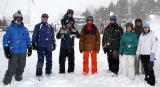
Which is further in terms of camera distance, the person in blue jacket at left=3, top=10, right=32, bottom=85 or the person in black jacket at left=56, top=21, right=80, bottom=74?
the person in black jacket at left=56, top=21, right=80, bottom=74

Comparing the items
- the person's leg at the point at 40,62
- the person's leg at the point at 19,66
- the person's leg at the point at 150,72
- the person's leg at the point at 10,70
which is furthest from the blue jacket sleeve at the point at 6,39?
the person's leg at the point at 150,72

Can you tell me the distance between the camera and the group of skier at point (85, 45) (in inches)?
457

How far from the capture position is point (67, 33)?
13.1 m

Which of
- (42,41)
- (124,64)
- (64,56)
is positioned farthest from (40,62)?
(124,64)

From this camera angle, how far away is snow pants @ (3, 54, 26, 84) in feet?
37.2

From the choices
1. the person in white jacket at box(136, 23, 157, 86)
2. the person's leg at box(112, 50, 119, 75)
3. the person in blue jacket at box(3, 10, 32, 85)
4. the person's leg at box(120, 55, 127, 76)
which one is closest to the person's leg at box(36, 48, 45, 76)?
the person in blue jacket at box(3, 10, 32, 85)

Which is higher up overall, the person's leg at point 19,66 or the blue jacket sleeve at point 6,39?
the blue jacket sleeve at point 6,39

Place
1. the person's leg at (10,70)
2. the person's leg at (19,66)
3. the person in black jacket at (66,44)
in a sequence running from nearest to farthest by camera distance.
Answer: the person's leg at (10,70) < the person's leg at (19,66) < the person in black jacket at (66,44)

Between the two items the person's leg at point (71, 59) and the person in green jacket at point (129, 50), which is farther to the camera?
the person's leg at point (71, 59)

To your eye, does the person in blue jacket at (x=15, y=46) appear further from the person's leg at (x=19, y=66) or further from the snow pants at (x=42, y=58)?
the snow pants at (x=42, y=58)

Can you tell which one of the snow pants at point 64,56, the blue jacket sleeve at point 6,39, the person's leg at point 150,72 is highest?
the blue jacket sleeve at point 6,39

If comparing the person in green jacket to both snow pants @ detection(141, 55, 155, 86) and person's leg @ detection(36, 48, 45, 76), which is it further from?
person's leg @ detection(36, 48, 45, 76)

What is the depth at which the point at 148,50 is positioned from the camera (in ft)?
39.2

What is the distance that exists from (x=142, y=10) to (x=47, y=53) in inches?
4362
